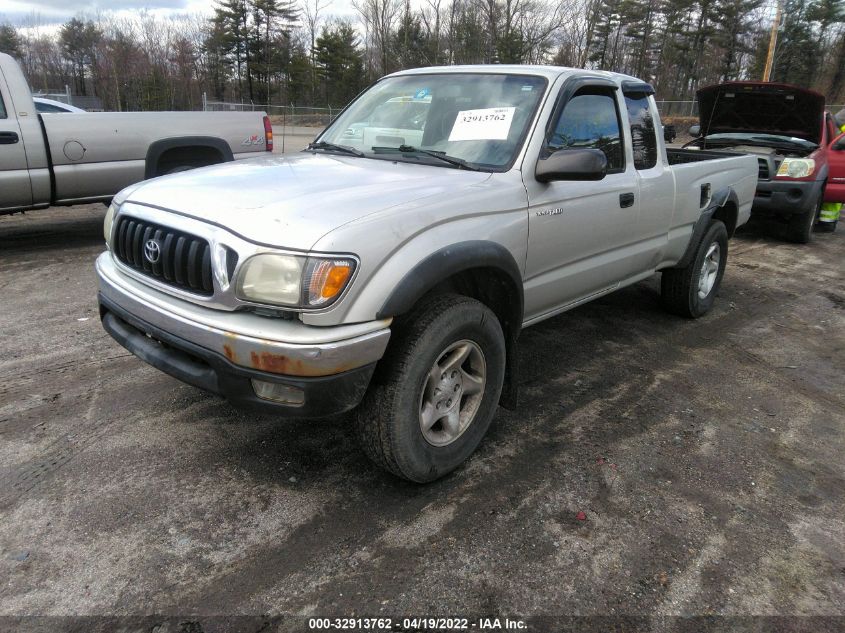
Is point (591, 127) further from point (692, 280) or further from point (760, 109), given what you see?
point (760, 109)

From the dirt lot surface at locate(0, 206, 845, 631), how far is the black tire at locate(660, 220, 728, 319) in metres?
0.89

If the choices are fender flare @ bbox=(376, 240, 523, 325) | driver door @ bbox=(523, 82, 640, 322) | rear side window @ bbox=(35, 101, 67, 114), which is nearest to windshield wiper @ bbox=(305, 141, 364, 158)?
driver door @ bbox=(523, 82, 640, 322)

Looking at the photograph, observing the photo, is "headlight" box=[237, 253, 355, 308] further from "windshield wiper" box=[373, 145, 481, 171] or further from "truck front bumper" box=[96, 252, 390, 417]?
"windshield wiper" box=[373, 145, 481, 171]

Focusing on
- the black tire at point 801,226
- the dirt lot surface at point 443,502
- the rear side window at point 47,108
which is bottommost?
the dirt lot surface at point 443,502

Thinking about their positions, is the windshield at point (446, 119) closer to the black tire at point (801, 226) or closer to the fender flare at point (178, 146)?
the fender flare at point (178, 146)

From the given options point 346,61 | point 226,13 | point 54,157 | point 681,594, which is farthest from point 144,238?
point 226,13

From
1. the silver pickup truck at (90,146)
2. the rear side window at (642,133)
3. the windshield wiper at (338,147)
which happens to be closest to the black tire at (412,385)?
the windshield wiper at (338,147)

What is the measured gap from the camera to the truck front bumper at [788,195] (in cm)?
850

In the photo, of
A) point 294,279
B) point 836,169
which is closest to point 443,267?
point 294,279

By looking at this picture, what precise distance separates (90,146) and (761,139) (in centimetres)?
900

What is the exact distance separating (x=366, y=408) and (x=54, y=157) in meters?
5.55

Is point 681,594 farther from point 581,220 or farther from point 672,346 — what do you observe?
point 672,346

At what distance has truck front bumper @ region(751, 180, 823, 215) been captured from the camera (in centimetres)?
850

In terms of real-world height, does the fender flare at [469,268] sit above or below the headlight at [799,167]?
below
